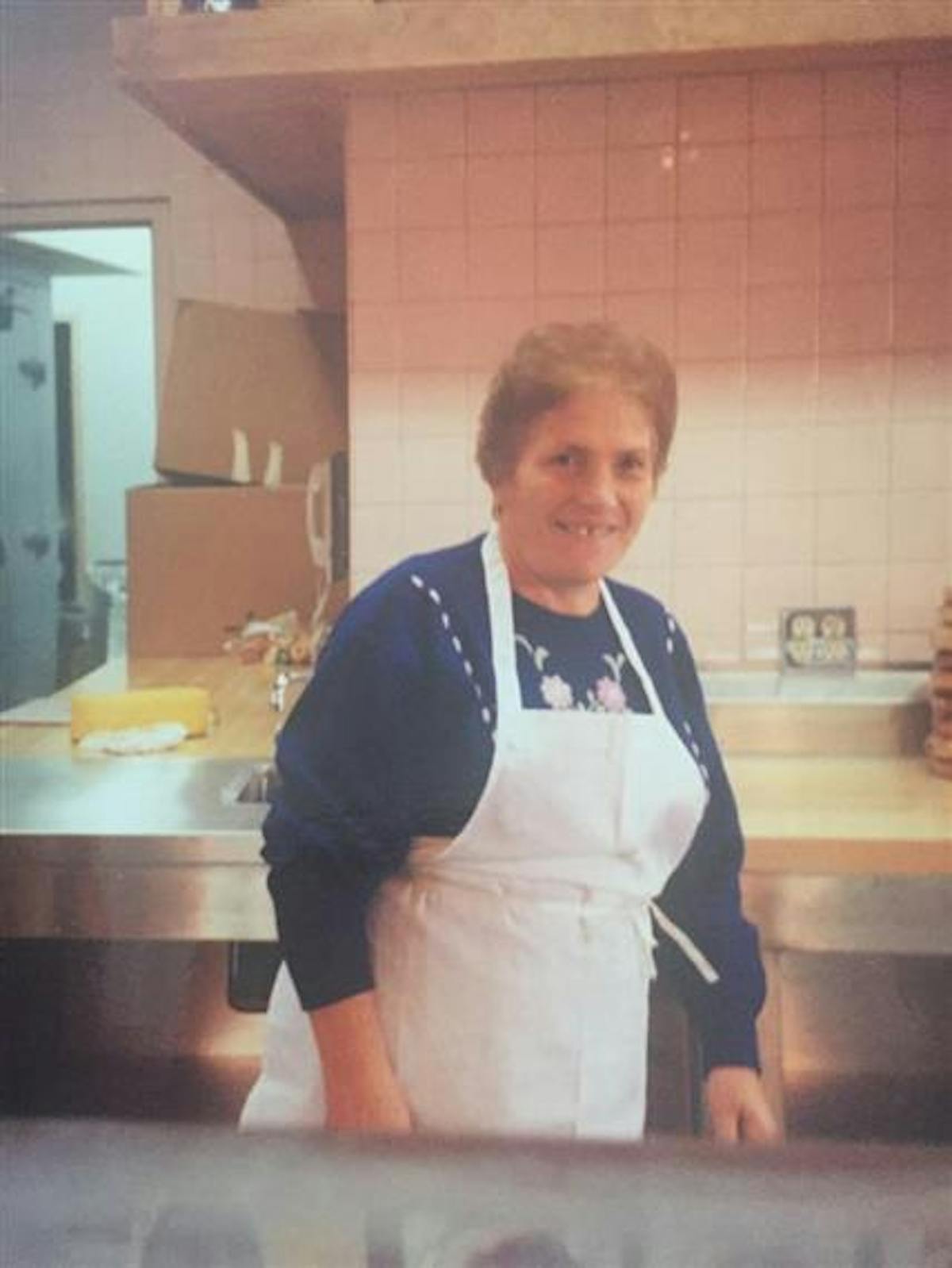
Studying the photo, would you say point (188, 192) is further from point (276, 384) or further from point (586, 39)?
point (586, 39)

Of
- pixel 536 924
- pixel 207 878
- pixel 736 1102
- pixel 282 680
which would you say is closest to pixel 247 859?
pixel 207 878

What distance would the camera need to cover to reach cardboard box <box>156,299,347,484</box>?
123 cm

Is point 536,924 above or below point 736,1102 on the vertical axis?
above

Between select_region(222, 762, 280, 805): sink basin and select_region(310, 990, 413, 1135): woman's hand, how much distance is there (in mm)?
295

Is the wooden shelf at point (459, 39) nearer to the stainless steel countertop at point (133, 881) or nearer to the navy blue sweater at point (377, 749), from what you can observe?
the navy blue sweater at point (377, 749)

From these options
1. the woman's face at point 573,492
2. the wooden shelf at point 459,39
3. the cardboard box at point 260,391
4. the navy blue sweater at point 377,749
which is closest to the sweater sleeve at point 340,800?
the navy blue sweater at point 377,749

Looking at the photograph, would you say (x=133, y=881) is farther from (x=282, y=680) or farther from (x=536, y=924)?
(x=536, y=924)

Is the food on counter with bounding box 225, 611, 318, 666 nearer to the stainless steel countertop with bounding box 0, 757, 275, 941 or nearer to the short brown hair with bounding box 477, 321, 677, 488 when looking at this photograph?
the stainless steel countertop with bounding box 0, 757, 275, 941

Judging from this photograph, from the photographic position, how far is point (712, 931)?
3.35ft

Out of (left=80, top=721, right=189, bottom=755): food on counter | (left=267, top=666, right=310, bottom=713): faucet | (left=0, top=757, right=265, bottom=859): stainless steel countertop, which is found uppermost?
(left=267, top=666, right=310, bottom=713): faucet

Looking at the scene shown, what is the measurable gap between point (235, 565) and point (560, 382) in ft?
1.44

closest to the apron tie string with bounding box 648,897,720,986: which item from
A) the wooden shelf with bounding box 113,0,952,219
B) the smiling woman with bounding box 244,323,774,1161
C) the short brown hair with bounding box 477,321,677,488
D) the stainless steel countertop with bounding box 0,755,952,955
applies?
the smiling woman with bounding box 244,323,774,1161

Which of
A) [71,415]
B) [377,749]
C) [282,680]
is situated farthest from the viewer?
[282,680]

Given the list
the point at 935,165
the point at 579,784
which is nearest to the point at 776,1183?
the point at 579,784
